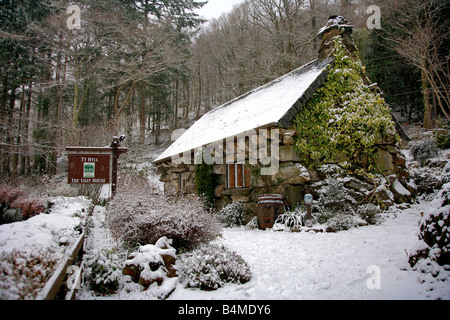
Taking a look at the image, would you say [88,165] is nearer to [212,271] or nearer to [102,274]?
[102,274]

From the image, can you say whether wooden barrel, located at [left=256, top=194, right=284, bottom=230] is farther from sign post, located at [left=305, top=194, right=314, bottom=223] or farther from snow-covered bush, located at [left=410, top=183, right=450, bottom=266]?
snow-covered bush, located at [left=410, top=183, right=450, bottom=266]

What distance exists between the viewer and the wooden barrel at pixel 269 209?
7137 mm

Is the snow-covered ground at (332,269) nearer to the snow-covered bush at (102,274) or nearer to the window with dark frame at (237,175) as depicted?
the snow-covered bush at (102,274)

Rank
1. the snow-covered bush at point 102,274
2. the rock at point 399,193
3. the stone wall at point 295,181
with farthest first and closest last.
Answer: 1. the rock at point 399,193
2. the stone wall at point 295,181
3. the snow-covered bush at point 102,274

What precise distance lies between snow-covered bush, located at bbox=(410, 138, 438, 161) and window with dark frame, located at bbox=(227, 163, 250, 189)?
827cm

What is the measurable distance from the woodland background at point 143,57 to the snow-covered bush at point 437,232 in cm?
1315

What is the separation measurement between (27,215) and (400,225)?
7944 mm

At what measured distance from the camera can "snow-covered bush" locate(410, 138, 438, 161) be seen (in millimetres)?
11320

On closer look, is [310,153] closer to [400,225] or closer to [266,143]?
[266,143]

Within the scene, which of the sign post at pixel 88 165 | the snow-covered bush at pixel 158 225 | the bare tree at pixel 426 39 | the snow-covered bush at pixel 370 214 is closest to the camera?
the snow-covered bush at pixel 158 225

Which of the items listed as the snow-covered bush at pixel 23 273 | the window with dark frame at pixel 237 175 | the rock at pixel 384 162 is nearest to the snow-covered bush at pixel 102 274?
the snow-covered bush at pixel 23 273

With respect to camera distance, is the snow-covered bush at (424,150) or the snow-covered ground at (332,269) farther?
the snow-covered bush at (424,150)

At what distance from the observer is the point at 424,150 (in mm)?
11484
